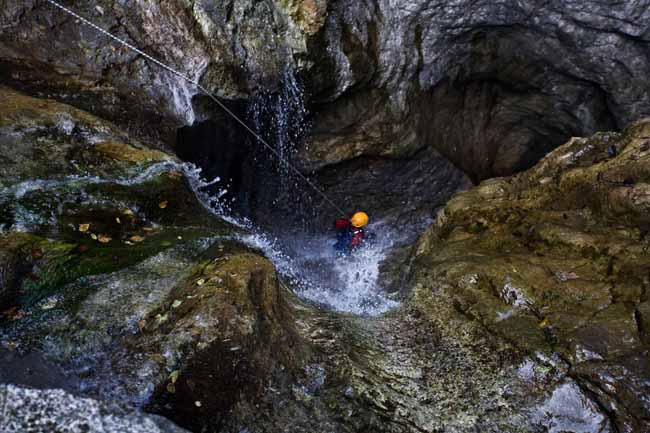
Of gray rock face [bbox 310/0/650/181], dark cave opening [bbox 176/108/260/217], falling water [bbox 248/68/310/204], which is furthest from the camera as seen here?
gray rock face [bbox 310/0/650/181]

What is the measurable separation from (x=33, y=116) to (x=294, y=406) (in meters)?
4.23

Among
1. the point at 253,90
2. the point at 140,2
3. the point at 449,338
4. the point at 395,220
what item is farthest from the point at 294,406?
the point at 395,220

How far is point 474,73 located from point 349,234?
12.2 ft

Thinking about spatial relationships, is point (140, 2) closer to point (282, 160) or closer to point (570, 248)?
point (282, 160)

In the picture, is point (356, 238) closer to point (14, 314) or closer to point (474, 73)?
point (474, 73)

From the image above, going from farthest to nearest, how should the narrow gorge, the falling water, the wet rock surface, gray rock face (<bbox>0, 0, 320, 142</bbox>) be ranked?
the falling water → gray rock face (<bbox>0, 0, 320, 142</bbox>) → the wet rock surface → the narrow gorge

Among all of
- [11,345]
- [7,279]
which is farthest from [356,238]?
[11,345]

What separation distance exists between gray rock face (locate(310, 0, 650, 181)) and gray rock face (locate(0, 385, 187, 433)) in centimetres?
570

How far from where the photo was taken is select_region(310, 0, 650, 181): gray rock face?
7125mm

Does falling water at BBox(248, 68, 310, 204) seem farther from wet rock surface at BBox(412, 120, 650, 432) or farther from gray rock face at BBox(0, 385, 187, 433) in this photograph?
gray rock face at BBox(0, 385, 187, 433)

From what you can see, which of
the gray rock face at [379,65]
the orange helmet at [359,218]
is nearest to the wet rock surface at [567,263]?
the orange helmet at [359,218]

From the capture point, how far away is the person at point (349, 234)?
800cm

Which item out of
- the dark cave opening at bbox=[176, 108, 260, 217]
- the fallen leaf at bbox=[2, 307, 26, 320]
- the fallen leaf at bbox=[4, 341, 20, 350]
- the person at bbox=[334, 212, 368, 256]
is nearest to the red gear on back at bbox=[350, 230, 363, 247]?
the person at bbox=[334, 212, 368, 256]

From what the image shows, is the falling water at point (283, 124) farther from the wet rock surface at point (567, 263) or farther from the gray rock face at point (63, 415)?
the gray rock face at point (63, 415)
